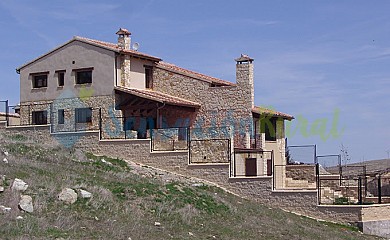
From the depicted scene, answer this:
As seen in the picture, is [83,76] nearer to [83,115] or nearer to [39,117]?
[83,115]

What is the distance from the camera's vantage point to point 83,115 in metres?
35.8

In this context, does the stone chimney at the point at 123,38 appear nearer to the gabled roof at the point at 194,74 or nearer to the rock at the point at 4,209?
the gabled roof at the point at 194,74

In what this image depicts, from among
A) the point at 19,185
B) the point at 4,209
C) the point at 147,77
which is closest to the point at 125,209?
the point at 19,185

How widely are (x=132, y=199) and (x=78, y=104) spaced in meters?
15.9

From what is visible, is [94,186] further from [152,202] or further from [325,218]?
[325,218]

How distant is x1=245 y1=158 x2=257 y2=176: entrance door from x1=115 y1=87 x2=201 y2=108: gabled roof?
502 cm

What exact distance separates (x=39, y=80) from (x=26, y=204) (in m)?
21.1

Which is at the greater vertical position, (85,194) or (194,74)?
(194,74)

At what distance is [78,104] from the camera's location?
118ft

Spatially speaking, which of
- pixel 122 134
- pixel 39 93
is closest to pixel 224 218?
pixel 122 134

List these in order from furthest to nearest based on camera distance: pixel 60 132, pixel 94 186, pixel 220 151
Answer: pixel 60 132 < pixel 220 151 < pixel 94 186

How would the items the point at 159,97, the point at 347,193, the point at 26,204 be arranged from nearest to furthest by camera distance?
the point at 26,204, the point at 347,193, the point at 159,97

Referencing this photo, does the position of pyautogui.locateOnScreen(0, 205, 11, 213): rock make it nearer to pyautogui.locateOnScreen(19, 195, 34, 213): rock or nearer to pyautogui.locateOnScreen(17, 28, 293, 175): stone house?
pyautogui.locateOnScreen(19, 195, 34, 213): rock

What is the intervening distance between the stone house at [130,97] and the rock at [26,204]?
49.0 feet
